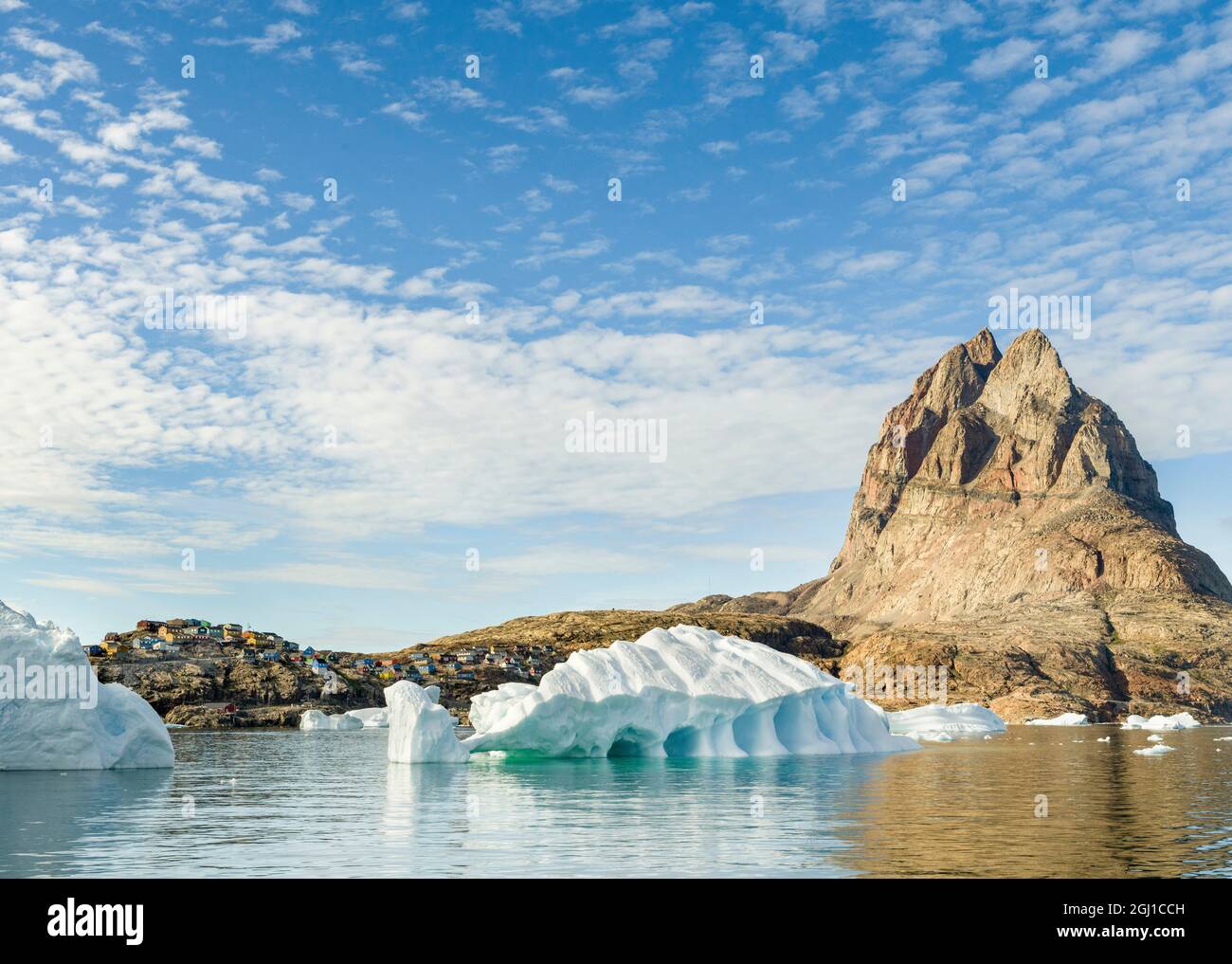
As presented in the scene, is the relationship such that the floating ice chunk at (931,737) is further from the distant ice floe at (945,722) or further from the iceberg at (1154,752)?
the iceberg at (1154,752)

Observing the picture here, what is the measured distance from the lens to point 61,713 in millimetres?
46000

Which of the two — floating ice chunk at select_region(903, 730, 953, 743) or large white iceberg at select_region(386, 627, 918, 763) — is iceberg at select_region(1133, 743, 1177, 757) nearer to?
large white iceberg at select_region(386, 627, 918, 763)

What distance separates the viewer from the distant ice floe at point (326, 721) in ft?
368

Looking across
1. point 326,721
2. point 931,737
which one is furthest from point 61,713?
point 326,721

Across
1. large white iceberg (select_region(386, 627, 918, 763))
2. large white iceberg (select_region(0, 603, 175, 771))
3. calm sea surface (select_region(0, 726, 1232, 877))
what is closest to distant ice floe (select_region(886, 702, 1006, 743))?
large white iceberg (select_region(386, 627, 918, 763))

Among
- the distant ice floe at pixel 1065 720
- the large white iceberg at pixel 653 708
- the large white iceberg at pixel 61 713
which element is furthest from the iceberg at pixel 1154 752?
the distant ice floe at pixel 1065 720

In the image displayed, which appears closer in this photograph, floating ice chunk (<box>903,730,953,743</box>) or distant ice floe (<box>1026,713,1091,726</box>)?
floating ice chunk (<box>903,730,953,743</box>)

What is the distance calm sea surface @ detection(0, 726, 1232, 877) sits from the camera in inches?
817

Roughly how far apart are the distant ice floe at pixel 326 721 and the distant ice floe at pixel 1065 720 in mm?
90878

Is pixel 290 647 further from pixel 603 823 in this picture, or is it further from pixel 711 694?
pixel 603 823

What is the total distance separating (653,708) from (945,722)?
60.3 meters

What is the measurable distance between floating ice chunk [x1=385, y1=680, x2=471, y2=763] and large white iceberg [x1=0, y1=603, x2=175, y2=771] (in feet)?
36.1

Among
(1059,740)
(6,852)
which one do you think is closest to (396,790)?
(6,852)
